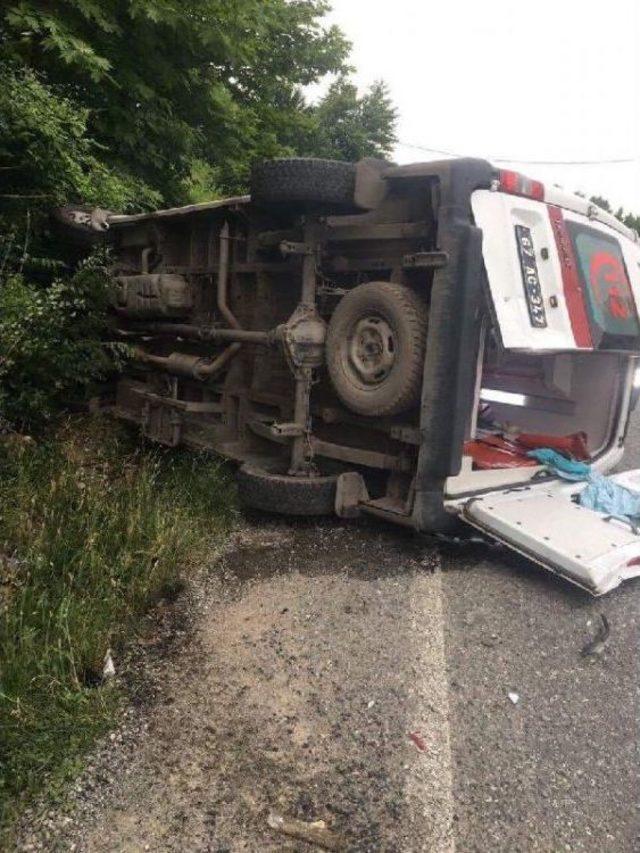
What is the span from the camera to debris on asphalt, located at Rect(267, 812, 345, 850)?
66.2 inches

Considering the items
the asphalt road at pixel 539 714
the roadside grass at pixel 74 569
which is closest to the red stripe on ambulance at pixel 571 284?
the asphalt road at pixel 539 714

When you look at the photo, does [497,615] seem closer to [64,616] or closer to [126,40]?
[64,616]

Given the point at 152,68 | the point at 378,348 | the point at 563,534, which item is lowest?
the point at 563,534

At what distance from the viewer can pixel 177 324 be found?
16.1 ft

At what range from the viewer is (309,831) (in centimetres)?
172

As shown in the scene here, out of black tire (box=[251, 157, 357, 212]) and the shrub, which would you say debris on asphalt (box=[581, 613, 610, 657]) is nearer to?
black tire (box=[251, 157, 357, 212])

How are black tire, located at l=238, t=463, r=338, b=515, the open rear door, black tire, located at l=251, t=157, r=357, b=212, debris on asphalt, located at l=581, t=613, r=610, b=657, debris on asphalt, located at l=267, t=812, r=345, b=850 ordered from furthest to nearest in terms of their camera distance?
black tire, located at l=238, t=463, r=338, b=515 < black tire, located at l=251, t=157, r=357, b=212 < the open rear door < debris on asphalt, located at l=581, t=613, r=610, b=657 < debris on asphalt, located at l=267, t=812, r=345, b=850

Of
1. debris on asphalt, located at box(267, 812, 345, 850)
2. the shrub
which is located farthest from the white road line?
the shrub

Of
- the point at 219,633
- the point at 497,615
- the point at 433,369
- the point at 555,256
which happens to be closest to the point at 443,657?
the point at 497,615

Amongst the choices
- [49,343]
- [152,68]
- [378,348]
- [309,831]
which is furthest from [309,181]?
[152,68]

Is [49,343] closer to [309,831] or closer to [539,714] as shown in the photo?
[309,831]

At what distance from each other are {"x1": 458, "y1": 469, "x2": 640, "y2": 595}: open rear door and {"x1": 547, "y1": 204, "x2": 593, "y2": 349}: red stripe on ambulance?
3.11ft

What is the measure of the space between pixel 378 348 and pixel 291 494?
3.11 ft

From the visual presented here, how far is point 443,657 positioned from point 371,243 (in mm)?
2277
